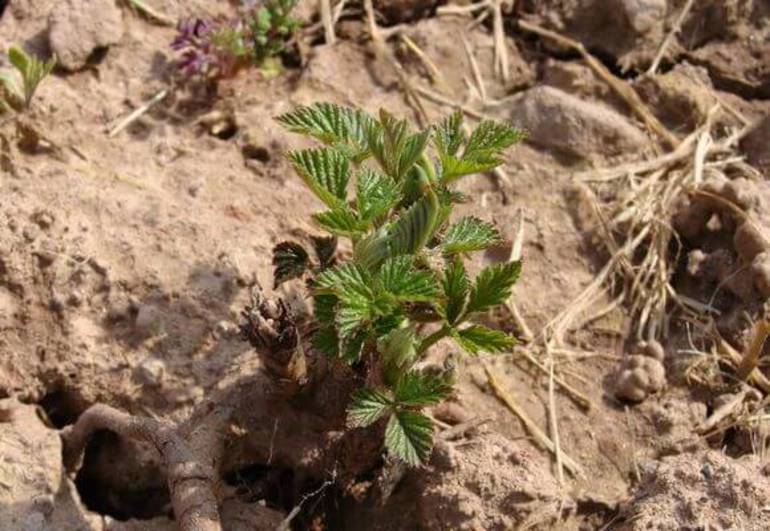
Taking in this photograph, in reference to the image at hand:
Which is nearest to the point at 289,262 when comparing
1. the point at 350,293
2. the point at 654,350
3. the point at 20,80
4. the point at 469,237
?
the point at 350,293

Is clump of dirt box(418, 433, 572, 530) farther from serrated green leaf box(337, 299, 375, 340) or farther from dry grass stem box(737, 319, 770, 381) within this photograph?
dry grass stem box(737, 319, 770, 381)

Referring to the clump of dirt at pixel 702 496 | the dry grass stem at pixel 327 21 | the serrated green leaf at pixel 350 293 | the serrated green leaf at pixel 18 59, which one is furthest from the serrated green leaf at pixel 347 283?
the dry grass stem at pixel 327 21

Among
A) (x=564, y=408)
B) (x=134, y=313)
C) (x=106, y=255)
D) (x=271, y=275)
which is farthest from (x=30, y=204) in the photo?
(x=564, y=408)

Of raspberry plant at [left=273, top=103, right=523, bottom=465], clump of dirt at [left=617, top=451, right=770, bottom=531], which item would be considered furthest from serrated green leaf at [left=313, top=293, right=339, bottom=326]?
clump of dirt at [left=617, top=451, right=770, bottom=531]

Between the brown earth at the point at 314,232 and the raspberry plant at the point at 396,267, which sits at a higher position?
the raspberry plant at the point at 396,267

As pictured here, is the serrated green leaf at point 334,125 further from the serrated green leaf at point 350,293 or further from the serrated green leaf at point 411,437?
the serrated green leaf at point 411,437

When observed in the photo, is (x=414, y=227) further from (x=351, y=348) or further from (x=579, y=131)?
(x=579, y=131)

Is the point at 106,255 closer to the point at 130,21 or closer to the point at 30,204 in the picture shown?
the point at 30,204
